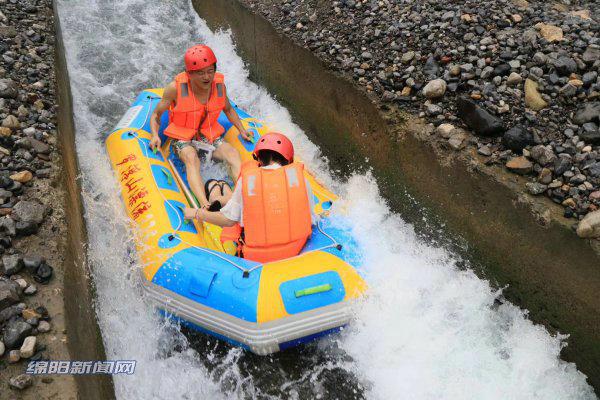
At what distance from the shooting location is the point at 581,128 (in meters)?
4.19

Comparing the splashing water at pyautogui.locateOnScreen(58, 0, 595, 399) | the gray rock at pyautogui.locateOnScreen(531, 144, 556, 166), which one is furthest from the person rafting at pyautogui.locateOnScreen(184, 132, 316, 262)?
the gray rock at pyautogui.locateOnScreen(531, 144, 556, 166)

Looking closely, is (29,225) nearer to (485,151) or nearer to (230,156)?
(230,156)

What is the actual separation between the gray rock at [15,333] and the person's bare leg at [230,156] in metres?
2.55

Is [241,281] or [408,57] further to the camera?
[408,57]

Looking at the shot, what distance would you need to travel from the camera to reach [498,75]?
481 centimetres

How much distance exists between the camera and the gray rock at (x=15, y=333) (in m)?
2.92

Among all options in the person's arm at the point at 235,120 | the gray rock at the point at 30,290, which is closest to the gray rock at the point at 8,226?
the gray rock at the point at 30,290

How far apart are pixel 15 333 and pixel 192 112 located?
285 cm

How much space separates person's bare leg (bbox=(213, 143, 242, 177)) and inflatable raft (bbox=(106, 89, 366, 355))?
0.73 m

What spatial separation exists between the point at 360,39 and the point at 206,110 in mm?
2115

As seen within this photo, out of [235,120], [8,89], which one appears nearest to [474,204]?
[235,120]

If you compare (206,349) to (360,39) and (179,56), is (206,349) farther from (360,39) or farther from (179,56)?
(179,56)

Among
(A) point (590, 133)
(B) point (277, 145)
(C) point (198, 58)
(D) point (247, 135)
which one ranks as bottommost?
(D) point (247, 135)

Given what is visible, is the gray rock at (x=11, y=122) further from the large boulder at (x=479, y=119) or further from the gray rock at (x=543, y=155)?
the gray rock at (x=543, y=155)
